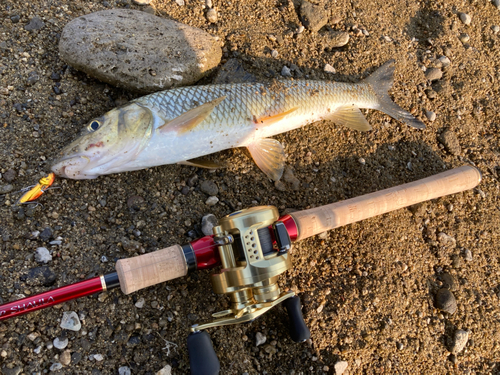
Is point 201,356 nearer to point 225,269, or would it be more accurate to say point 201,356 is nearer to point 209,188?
point 225,269

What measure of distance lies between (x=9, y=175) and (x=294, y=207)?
218 centimetres

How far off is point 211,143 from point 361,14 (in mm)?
2439

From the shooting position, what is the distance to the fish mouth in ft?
7.99

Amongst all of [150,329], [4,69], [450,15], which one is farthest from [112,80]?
[450,15]

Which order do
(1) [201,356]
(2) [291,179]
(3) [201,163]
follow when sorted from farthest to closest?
1. (2) [291,179]
2. (3) [201,163]
3. (1) [201,356]

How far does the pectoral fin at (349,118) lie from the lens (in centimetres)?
327

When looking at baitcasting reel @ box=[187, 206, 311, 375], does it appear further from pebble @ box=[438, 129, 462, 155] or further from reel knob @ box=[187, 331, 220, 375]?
pebble @ box=[438, 129, 462, 155]

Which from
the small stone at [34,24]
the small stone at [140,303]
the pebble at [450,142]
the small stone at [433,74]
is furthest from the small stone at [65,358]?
the small stone at [433,74]

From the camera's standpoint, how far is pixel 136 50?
2.81 metres

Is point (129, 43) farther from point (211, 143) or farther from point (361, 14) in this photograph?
point (361, 14)

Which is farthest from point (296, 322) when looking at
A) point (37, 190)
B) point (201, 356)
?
point (37, 190)

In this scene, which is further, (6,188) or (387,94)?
(387,94)

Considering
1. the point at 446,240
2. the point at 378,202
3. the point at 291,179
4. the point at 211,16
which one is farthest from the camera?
the point at 211,16

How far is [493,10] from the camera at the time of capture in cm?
429
